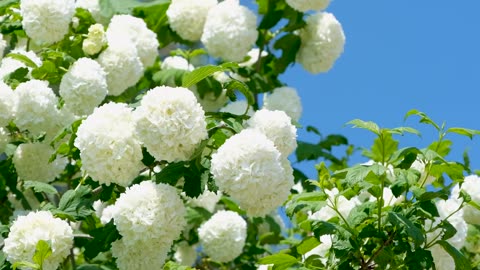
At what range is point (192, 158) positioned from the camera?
2918 millimetres

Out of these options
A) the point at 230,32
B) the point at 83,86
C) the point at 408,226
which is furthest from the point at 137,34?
the point at 408,226

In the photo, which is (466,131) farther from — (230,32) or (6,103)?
(230,32)

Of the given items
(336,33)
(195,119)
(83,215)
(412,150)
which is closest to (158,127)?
(195,119)

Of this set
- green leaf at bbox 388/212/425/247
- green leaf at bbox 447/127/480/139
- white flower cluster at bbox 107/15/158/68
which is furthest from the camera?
white flower cluster at bbox 107/15/158/68

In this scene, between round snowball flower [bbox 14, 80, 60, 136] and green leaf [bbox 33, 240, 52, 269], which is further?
round snowball flower [bbox 14, 80, 60, 136]

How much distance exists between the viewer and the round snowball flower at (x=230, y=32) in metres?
4.90

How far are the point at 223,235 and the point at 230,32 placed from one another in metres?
1.07

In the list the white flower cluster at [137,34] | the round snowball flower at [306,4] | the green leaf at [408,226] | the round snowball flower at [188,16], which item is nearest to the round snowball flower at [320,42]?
the round snowball flower at [306,4]

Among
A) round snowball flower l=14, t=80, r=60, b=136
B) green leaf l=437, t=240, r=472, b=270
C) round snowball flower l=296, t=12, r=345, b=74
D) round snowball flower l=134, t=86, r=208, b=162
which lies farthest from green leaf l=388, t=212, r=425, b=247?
round snowball flower l=296, t=12, r=345, b=74

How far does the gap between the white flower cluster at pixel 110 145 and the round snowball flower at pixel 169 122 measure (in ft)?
0.42

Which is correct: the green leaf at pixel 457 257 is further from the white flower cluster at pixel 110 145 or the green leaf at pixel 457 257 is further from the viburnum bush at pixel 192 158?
the white flower cluster at pixel 110 145

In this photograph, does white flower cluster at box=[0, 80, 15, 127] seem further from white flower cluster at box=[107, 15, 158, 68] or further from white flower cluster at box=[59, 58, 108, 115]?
white flower cluster at box=[107, 15, 158, 68]

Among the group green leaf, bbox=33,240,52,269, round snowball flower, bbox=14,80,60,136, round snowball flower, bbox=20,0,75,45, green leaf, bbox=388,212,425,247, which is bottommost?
round snowball flower, bbox=14,80,60,136

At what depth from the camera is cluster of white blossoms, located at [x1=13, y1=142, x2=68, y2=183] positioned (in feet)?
13.3
